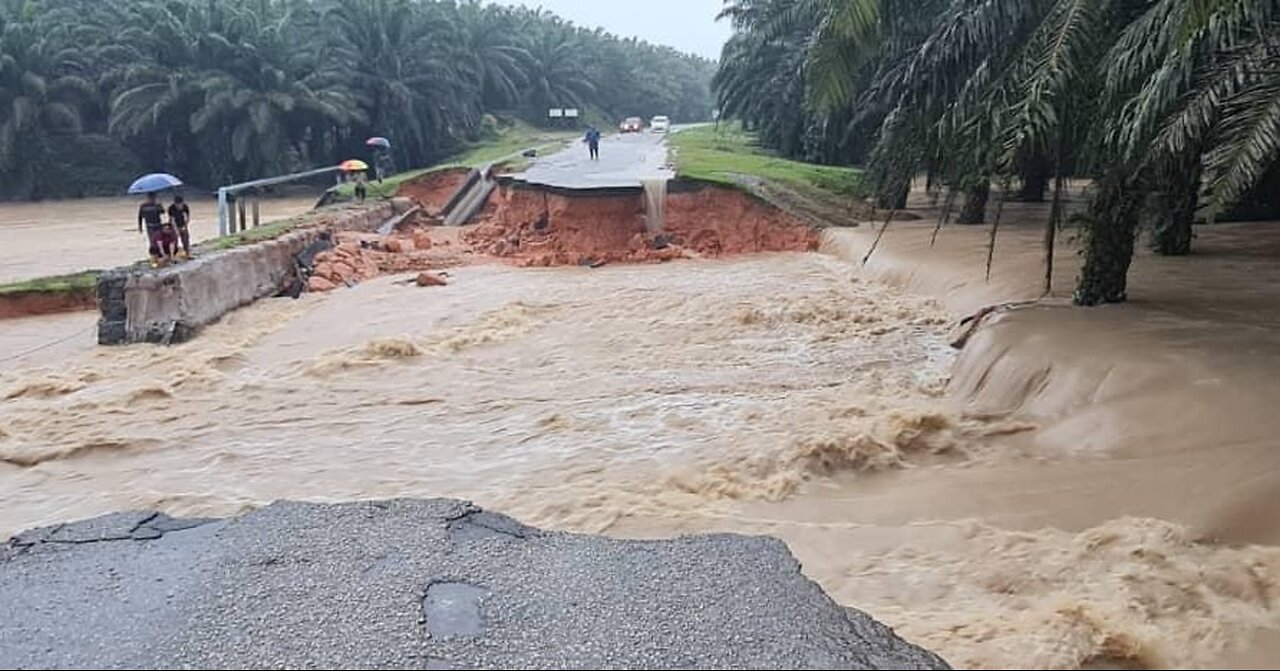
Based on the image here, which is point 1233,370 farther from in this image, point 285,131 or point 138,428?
point 285,131

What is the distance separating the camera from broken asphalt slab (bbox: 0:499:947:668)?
Answer: 426 cm

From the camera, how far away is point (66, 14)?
47250mm

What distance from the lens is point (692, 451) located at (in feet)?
26.8

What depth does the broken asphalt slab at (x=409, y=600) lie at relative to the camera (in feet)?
14.0

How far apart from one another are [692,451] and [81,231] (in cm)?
3003

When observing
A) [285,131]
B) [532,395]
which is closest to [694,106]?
[285,131]

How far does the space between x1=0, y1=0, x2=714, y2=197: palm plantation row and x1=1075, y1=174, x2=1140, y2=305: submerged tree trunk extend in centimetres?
3780

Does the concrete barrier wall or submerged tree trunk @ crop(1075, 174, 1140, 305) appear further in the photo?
the concrete barrier wall

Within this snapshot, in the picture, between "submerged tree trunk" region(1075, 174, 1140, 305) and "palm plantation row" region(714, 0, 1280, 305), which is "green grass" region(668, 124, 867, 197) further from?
"palm plantation row" region(714, 0, 1280, 305)

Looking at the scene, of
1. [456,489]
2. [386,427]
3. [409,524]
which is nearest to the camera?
[409,524]

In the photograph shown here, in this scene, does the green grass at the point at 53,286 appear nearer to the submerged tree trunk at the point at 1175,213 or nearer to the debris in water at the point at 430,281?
Answer: the debris in water at the point at 430,281

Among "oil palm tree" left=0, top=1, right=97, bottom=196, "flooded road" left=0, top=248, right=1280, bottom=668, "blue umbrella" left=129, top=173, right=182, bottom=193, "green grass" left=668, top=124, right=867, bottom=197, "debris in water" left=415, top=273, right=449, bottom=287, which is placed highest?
"oil palm tree" left=0, top=1, right=97, bottom=196

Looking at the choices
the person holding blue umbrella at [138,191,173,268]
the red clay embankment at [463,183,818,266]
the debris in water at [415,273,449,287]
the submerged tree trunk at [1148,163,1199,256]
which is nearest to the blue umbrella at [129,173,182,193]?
the person holding blue umbrella at [138,191,173,268]

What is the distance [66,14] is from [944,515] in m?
51.7
